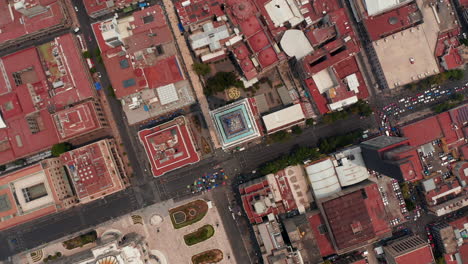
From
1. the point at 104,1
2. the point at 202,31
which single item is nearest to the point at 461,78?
the point at 202,31

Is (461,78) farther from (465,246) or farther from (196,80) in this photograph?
(196,80)

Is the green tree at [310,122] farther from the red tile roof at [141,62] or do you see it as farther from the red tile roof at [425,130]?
the red tile roof at [141,62]

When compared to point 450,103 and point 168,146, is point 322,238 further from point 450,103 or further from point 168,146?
point 450,103

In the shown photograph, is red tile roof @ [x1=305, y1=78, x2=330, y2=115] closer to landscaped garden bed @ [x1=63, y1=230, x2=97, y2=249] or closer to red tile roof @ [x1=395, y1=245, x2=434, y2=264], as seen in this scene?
red tile roof @ [x1=395, y1=245, x2=434, y2=264]

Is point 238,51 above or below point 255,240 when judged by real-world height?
above

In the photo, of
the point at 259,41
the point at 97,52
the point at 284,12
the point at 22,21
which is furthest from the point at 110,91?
the point at 284,12
